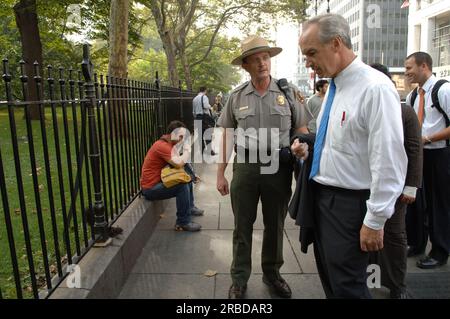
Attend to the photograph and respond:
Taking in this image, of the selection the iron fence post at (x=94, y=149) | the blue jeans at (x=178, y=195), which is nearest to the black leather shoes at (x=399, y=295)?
the iron fence post at (x=94, y=149)

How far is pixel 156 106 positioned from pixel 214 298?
3679 mm

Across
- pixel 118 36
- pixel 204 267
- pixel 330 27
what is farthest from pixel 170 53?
pixel 330 27

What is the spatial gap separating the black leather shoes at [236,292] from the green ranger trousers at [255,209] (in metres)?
0.04

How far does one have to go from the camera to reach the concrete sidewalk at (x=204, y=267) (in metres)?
3.70

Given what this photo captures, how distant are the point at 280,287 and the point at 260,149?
122 centimetres

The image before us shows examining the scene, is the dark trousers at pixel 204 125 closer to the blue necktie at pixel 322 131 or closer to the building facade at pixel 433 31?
the blue necktie at pixel 322 131

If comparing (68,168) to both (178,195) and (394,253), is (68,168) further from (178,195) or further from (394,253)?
(394,253)

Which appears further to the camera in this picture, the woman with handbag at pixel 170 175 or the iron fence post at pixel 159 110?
the iron fence post at pixel 159 110

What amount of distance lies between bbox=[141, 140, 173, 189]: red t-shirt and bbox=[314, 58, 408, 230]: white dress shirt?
301 centimetres

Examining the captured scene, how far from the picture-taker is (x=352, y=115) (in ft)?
7.33

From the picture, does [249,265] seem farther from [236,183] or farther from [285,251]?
[285,251]

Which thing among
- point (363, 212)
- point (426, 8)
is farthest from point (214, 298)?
point (426, 8)

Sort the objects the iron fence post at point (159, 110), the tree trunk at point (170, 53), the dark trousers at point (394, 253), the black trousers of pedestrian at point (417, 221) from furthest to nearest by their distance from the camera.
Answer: the tree trunk at point (170, 53), the iron fence post at point (159, 110), the black trousers of pedestrian at point (417, 221), the dark trousers at point (394, 253)

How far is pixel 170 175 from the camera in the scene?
5.20 m
